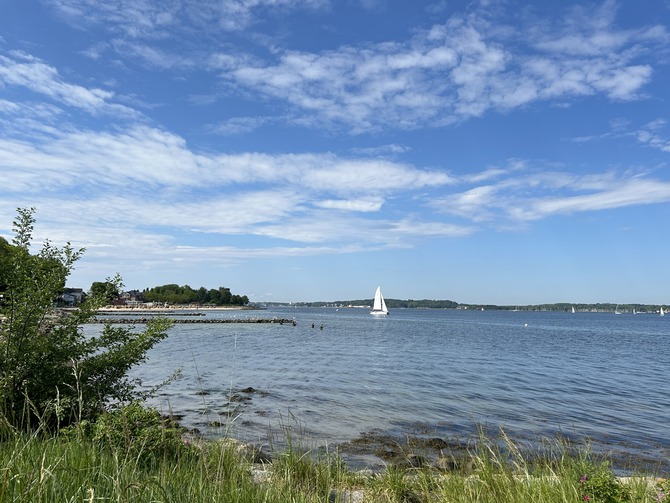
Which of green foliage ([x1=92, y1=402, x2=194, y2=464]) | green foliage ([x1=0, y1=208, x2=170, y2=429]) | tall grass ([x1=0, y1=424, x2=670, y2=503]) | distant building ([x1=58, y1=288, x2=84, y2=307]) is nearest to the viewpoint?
tall grass ([x1=0, y1=424, x2=670, y2=503])

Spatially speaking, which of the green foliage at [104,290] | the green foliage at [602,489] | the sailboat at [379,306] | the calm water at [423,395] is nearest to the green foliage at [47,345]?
the green foliage at [104,290]

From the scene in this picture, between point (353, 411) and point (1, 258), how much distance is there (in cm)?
1348

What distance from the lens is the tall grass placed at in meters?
3.70

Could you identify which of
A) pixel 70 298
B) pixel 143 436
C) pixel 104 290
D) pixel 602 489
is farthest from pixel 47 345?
pixel 70 298

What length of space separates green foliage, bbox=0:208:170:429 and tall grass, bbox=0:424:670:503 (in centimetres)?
196

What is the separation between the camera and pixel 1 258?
8.84 metres

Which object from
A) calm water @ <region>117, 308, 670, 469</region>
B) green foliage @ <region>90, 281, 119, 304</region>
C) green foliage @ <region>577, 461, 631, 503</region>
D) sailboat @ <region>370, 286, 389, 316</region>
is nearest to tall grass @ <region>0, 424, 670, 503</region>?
green foliage @ <region>577, 461, 631, 503</region>

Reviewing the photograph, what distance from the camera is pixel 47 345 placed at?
27.6ft

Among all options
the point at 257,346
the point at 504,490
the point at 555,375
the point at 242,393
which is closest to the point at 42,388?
the point at 504,490

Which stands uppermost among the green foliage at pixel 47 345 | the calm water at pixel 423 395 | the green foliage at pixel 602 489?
the green foliage at pixel 47 345

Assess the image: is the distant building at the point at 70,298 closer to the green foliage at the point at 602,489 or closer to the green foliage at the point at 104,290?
the green foliage at the point at 104,290

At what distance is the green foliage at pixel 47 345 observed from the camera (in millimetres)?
7969

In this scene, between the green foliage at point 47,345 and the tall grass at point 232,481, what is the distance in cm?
196

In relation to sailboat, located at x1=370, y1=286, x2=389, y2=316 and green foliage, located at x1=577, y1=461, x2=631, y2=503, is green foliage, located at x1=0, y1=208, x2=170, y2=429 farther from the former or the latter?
sailboat, located at x1=370, y1=286, x2=389, y2=316
